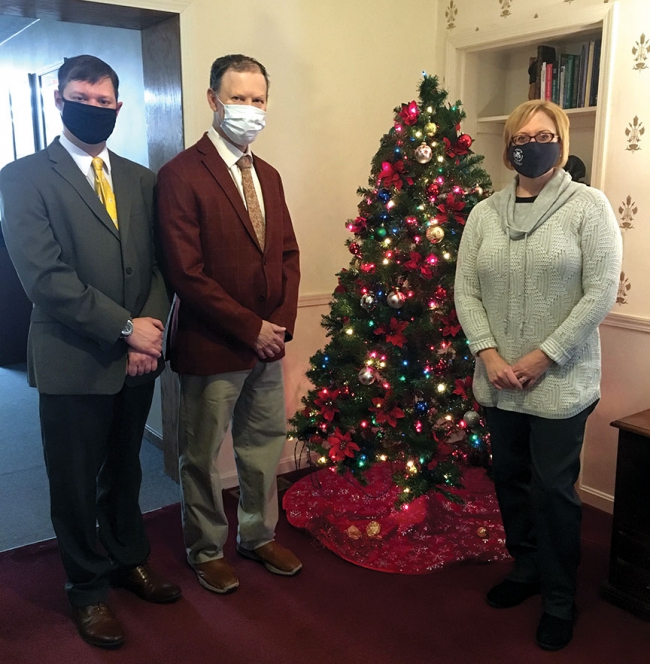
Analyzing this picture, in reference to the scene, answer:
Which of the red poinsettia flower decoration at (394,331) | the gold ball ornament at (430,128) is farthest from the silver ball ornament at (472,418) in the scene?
the gold ball ornament at (430,128)

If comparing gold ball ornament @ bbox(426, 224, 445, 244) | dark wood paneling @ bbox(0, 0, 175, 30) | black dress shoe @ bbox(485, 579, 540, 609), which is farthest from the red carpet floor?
dark wood paneling @ bbox(0, 0, 175, 30)

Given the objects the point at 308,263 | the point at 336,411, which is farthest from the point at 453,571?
the point at 308,263

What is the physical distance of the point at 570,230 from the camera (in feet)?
6.30

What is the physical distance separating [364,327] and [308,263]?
2.42 ft

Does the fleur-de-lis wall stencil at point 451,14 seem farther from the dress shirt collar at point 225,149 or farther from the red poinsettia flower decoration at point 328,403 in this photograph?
the red poinsettia flower decoration at point 328,403

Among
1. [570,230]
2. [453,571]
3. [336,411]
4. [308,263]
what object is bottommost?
[453,571]

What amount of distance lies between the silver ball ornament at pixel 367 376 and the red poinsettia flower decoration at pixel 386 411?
0.09 m

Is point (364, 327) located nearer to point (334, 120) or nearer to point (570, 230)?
point (570, 230)

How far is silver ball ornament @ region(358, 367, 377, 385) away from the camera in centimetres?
261

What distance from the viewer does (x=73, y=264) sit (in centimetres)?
192

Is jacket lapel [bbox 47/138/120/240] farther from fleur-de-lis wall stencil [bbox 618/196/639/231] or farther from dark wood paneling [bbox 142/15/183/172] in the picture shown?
fleur-de-lis wall stencil [bbox 618/196/639/231]

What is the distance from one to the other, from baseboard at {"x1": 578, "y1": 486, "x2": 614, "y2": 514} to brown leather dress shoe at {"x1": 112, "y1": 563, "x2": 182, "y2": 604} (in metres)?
1.76

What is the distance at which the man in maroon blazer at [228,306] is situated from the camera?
6.95 ft

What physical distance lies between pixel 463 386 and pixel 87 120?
1.57 metres
